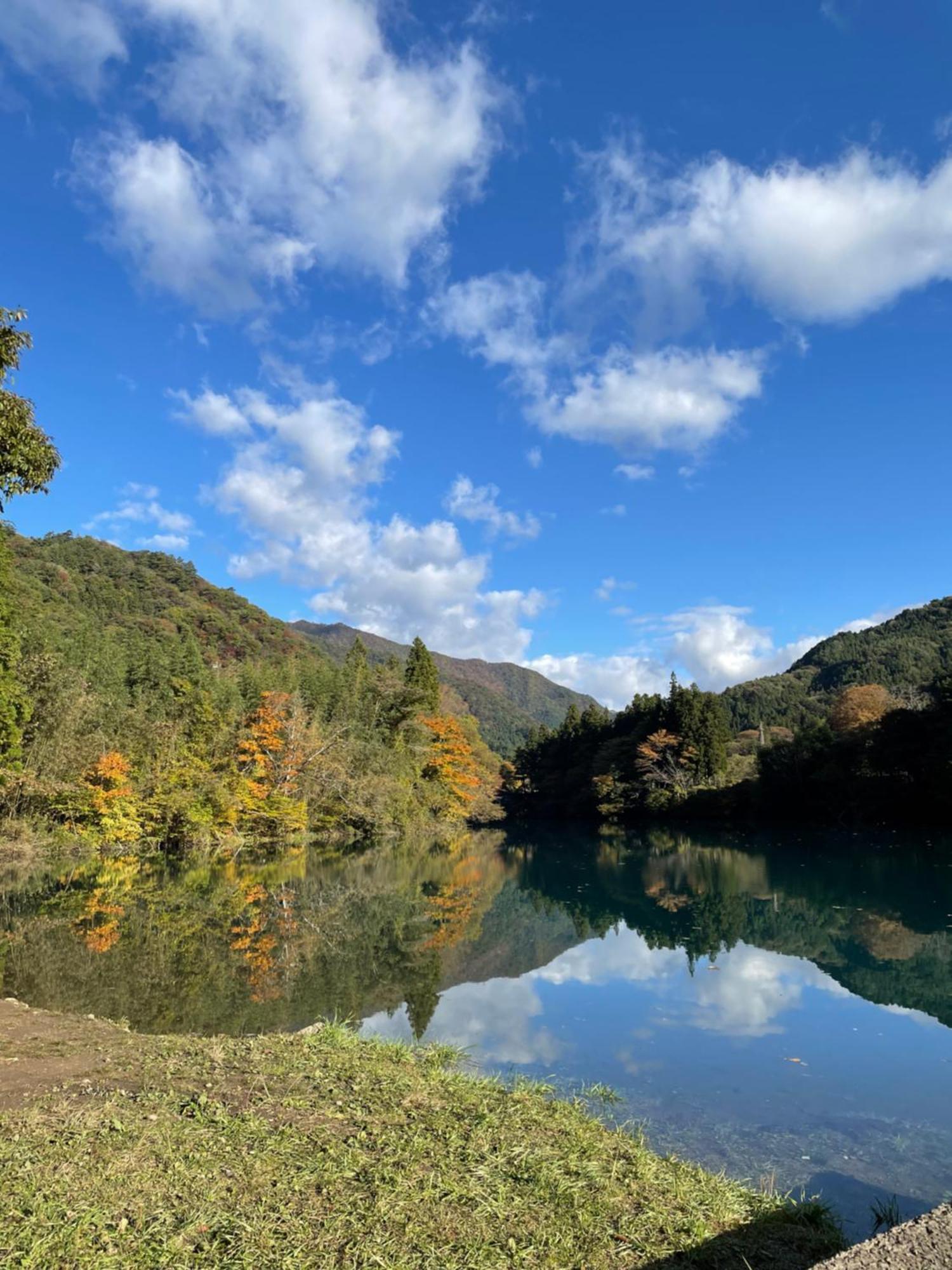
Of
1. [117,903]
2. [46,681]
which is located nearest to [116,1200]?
[117,903]

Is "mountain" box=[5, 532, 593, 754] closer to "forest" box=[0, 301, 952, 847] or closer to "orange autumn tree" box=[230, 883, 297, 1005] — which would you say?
"forest" box=[0, 301, 952, 847]

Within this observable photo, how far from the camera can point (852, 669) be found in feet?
281

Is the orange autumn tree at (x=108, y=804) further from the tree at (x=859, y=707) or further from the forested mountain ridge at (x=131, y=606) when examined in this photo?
the tree at (x=859, y=707)

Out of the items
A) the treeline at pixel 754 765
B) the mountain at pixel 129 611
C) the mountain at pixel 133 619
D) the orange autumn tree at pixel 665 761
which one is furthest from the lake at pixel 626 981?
the orange autumn tree at pixel 665 761

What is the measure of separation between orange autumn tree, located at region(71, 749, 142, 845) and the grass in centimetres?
2489

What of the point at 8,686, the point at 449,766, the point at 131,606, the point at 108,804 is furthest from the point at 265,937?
the point at 131,606

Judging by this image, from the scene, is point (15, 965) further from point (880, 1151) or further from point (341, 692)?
point (341, 692)

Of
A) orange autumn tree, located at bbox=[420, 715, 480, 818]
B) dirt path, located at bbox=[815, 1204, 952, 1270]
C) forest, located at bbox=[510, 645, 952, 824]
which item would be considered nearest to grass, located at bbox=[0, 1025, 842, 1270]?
dirt path, located at bbox=[815, 1204, 952, 1270]

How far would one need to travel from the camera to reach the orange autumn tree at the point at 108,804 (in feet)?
91.0

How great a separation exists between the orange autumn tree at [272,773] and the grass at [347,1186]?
28678 mm

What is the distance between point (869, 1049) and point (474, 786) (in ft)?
132

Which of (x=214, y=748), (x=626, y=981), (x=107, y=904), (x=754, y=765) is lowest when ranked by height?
(x=626, y=981)

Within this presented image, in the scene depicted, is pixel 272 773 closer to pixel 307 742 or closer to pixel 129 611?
pixel 307 742

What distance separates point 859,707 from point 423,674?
30.1 meters
